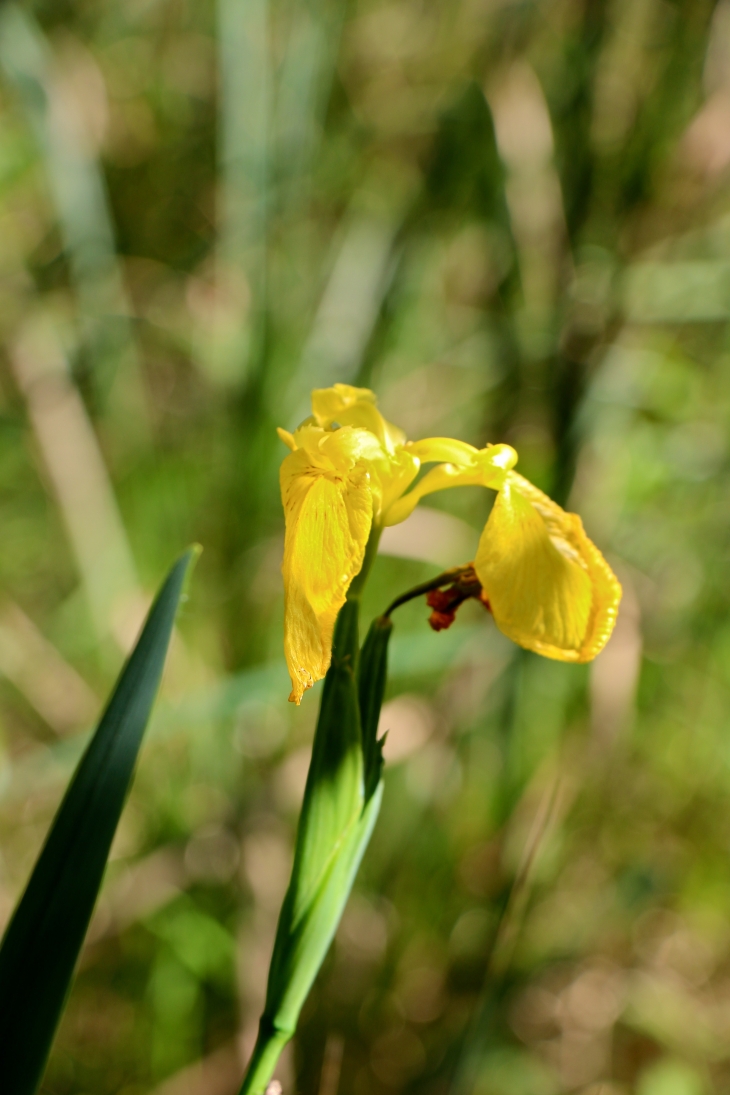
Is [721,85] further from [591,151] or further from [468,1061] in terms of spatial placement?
[468,1061]

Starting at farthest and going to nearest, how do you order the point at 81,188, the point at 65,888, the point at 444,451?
the point at 81,188, the point at 444,451, the point at 65,888

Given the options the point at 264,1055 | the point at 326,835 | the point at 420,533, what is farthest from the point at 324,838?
the point at 420,533

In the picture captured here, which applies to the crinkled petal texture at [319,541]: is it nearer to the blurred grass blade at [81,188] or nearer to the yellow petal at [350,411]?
the yellow petal at [350,411]

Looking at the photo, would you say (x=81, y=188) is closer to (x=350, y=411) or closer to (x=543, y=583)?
(x=350, y=411)

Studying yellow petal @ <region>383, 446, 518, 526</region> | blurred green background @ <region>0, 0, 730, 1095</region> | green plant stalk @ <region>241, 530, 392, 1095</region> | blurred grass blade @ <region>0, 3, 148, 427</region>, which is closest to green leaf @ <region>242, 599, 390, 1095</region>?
green plant stalk @ <region>241, 530, 392, 1095</region>

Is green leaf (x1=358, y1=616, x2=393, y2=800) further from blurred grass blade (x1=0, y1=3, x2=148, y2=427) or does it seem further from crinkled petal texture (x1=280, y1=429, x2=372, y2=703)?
blurred grass blade (x1=0, y1=3, x2=148, y2=427)

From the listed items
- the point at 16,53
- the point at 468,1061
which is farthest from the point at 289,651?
the point at 16,53
